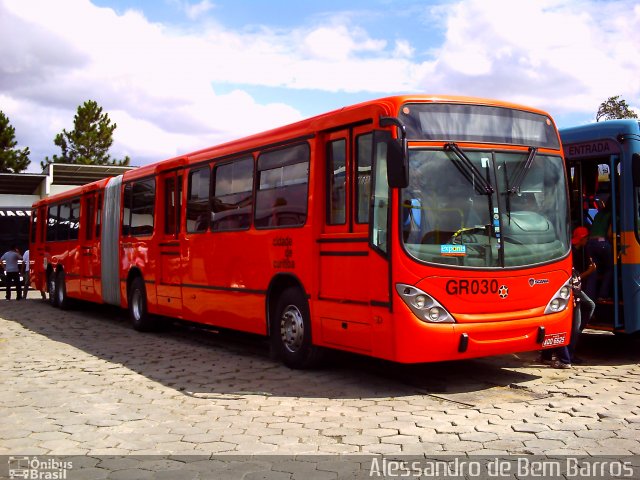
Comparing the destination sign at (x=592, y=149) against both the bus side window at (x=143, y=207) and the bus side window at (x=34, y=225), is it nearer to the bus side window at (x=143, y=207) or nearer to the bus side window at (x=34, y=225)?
the bus side window at (x=143, y=207)

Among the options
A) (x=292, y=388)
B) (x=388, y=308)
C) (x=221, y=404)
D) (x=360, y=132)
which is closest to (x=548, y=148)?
(x=360, y=132)

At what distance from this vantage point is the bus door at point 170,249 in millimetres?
12586

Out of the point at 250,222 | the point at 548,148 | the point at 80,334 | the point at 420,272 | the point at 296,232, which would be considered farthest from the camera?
the point at 80,334

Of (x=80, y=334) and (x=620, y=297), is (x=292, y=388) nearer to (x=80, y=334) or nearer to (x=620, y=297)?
(x=620, y=297)

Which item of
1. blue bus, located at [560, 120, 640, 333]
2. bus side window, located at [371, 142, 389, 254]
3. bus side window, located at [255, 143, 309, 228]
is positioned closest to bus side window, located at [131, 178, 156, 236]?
bus side window, located at [255, 143, 309, 228]

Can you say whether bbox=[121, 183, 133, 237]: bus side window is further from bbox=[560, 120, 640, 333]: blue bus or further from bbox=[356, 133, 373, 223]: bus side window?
bbox=[560, 120, 640, 333]: blue bus

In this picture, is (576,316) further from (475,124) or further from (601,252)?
(475,124)

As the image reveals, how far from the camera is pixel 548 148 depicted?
8523 mm

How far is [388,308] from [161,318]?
769 cm

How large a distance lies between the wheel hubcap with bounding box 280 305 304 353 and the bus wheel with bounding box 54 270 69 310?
1174 cm

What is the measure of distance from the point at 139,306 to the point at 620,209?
898 cm

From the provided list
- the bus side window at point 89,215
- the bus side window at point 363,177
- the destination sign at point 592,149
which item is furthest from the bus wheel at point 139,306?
the destination sign at point 592,149

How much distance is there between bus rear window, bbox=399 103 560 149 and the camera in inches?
305

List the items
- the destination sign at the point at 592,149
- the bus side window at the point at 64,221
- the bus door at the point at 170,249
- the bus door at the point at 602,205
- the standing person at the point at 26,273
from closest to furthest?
the bus door at the point at 602,205 → the destination sign at the point at 592,149 → the bus door at the point at 170,249 → the bus side window at the point at 64,221 → the standing person at the point at 26,273
